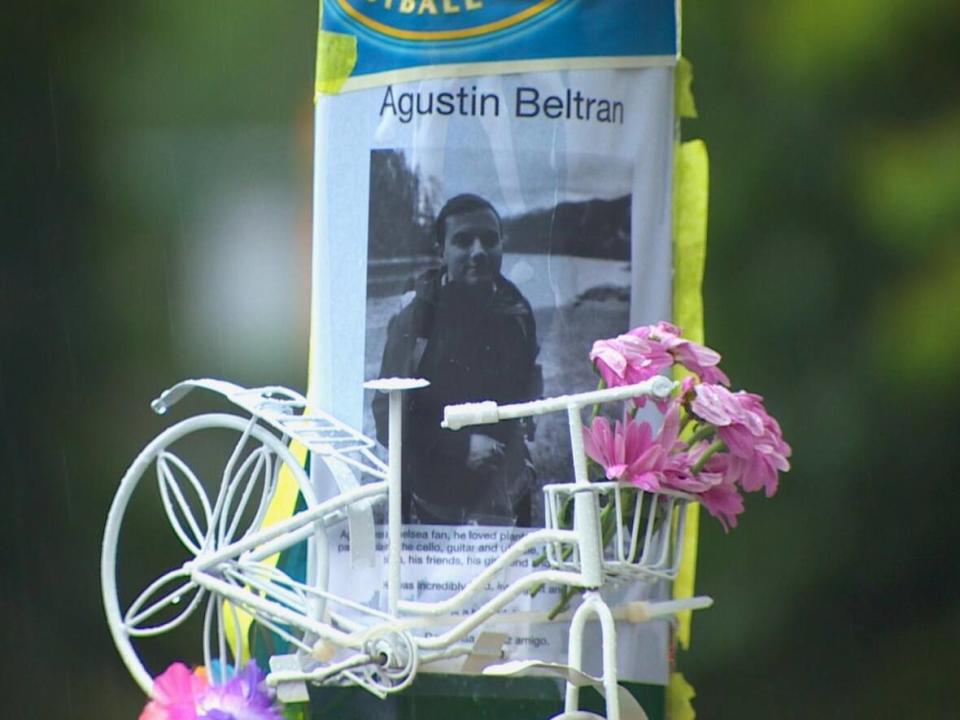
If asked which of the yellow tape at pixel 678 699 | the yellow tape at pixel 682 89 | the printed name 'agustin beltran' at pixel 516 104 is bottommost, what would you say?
the yellow tape at pixel 678 699

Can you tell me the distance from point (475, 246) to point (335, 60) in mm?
333

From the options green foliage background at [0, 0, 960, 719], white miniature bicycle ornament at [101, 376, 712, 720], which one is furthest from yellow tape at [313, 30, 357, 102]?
green foliage background at [0, 0, 960, 719]

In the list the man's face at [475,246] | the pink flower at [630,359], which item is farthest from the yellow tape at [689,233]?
the pink flower at [630,359]

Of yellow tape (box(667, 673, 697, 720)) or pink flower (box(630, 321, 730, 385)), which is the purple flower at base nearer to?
yellow tape (box(667, 673, 697, 720))

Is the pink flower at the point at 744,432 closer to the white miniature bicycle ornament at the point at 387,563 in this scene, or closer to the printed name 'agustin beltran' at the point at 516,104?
the white miniature bicycle ornament at the point at 387,563

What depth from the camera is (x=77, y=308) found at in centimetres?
439

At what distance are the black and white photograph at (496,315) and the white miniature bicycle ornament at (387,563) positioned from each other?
6cm

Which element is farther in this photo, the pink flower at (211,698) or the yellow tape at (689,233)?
the yellow tape at (689,233)

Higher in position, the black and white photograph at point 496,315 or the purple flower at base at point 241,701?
the black and white photograph at point 496,315

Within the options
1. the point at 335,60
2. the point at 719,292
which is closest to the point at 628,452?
the point at 335,60

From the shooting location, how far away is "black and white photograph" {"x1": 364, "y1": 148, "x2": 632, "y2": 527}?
2381mm

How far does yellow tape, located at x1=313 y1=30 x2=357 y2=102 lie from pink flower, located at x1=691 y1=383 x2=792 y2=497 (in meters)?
0.70

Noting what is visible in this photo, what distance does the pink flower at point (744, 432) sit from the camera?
2078mm

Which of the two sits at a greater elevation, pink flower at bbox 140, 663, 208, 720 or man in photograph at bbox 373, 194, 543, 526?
man in photograph at bbox 373, 194, 543, 526
